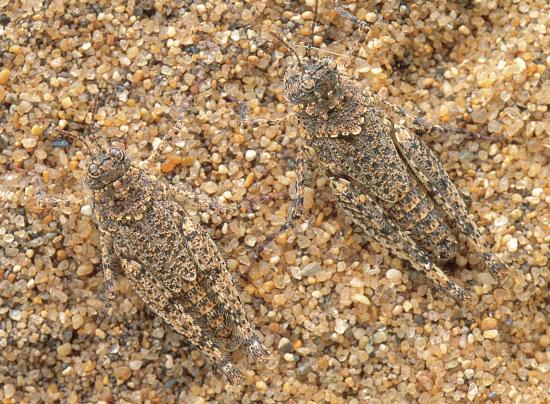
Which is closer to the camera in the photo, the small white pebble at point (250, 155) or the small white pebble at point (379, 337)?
the small white pebble at point (379, 337)

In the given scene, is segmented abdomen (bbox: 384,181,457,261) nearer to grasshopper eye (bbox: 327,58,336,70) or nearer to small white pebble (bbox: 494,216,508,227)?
small white pebble (bbox: 494,216,508,227)

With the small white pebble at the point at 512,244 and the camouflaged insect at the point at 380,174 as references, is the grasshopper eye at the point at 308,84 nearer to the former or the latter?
the camouflaged insect at the point at 380,174

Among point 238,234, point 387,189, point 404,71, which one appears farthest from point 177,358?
point 404,71

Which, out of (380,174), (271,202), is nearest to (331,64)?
(380,174)

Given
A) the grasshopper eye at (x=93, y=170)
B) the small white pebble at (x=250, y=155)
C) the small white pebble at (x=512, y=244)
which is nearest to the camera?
the grasshopper eye at (x=93, y=170)

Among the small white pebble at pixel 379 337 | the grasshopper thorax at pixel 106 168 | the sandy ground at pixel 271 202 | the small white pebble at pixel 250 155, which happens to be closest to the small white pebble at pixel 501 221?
the sandy ground at pixel 271 202

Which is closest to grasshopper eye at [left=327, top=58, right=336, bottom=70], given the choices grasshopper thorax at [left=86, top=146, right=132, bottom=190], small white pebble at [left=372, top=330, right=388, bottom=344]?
grasshopper thorax at [left=86, top=146, right=132, bottom=190]
